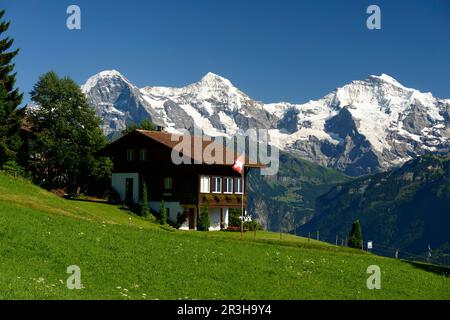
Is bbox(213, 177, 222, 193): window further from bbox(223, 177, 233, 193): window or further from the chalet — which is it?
bbox(223, 177, 233, 193): window

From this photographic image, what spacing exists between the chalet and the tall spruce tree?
1224 centimetres

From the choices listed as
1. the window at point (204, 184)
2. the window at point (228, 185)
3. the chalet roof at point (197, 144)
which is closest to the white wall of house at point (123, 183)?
the chalet roof at point (197, 144)

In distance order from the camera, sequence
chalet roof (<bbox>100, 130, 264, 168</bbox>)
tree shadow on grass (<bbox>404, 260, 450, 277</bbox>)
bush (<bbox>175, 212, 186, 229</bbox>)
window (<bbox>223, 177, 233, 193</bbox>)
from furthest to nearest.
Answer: window (<bbox>223, 177, 233, 193</bbox>)
chalet roof (<bbox>100, 130, 264, 168</bbox>)
bush (<bbox>175, 212, 186, 229</bbox>)
tree shadow on grass (<bbox>404, 260, 450, 277</bbox>)

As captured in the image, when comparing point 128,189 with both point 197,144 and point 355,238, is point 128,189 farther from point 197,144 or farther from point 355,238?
point 355,238

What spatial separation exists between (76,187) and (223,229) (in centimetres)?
2575

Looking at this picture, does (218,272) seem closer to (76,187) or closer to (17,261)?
(17,261)

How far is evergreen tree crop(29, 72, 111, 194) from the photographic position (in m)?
84.4

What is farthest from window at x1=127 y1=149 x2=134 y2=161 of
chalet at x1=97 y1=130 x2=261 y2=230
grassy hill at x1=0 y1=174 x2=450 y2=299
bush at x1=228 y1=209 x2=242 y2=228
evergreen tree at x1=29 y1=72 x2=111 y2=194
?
grassy hill at x1=0 y1=174 x2=450 y2=299

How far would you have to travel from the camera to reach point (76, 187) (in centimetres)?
9081

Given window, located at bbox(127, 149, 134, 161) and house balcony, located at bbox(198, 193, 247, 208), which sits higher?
window, located at bbox(127, 149, 134, 161)

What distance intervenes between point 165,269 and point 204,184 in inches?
1784

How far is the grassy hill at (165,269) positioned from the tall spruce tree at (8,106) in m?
37.5

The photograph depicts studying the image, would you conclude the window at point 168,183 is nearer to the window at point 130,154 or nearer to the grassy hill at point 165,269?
the window at point 130,154
